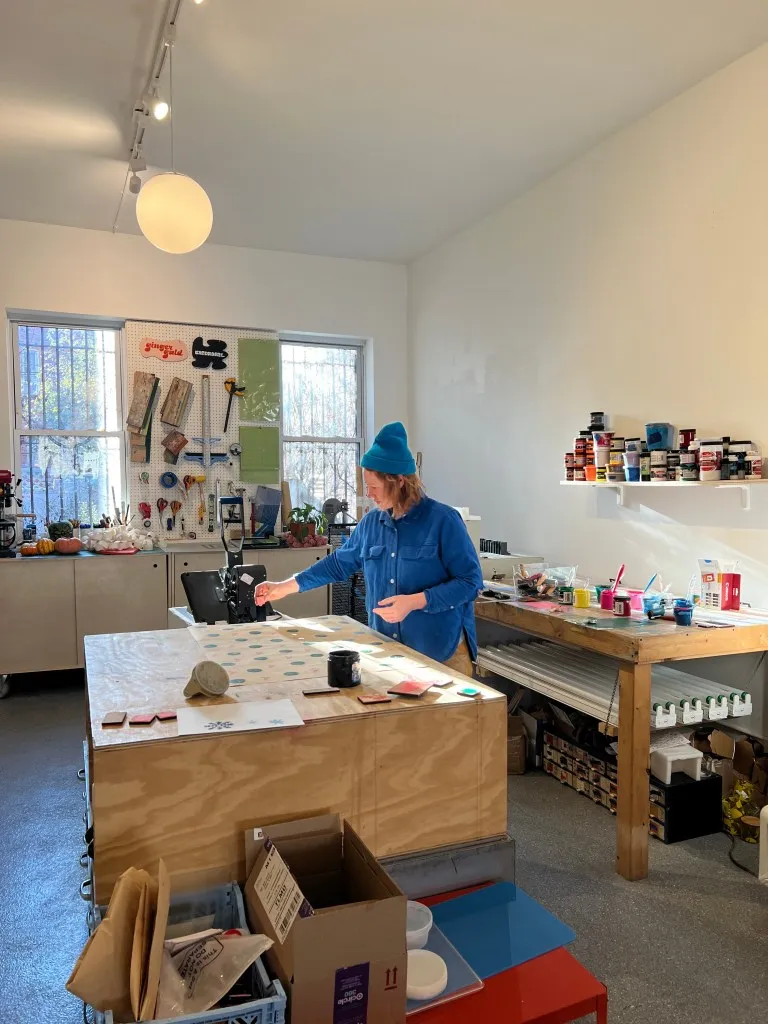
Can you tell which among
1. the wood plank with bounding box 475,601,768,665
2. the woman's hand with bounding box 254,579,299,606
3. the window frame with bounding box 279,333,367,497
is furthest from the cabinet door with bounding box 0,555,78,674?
the wood plank with bounding box 475,601,768,665

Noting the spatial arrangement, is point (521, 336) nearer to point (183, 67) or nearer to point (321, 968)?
point (183, 67)

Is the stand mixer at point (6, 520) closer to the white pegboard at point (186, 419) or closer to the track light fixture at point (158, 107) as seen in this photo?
the white pegboard at point (186, 419)

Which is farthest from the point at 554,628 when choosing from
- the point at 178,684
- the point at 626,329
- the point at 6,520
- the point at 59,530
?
the point at 6,520

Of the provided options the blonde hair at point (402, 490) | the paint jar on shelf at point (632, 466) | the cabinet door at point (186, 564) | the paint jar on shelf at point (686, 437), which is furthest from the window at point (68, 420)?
the paint jar on shelf at point (686, 437)

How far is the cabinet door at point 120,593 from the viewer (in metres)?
4.91

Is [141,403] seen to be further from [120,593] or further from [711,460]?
[711,460]

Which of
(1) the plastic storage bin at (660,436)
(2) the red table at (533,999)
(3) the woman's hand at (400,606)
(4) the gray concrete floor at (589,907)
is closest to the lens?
(2) the red table at (533,999)

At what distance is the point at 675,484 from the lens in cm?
328

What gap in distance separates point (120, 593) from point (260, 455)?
154 centimetres

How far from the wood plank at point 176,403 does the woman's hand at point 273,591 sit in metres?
3.01

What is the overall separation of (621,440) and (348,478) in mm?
2956

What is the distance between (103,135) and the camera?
386 cm

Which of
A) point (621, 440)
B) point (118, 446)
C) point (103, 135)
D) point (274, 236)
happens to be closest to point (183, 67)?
point (103, 135)

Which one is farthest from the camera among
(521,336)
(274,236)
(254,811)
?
(274,236)
